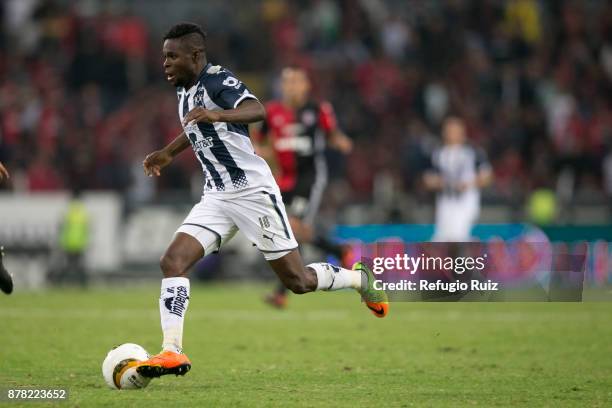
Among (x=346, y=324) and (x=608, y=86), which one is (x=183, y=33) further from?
(x=608, y=86)

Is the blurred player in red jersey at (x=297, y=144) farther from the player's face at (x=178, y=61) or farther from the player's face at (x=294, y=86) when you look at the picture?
the player's face at (x=178, y=61)

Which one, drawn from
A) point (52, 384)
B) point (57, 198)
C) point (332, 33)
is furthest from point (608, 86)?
point (52, 384)

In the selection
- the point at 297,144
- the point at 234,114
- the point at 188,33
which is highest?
the point at 297,144

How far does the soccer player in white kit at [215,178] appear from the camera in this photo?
24.7ft

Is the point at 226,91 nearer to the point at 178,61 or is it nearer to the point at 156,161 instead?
the point at 178,61

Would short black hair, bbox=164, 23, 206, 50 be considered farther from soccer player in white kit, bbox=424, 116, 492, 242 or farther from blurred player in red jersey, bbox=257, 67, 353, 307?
soccer player in white kit, bbox=424, 116, 492, 242

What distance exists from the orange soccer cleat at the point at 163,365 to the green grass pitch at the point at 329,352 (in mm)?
145

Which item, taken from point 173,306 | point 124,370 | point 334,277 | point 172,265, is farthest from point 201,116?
point 334,277

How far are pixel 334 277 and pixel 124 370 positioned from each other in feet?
6.70

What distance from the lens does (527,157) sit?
2177 centimetres

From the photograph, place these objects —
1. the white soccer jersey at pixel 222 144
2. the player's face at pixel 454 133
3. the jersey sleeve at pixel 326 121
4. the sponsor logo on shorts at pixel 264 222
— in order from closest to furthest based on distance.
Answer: the white soccer jersey at pixel 222 144, the sponsor logo on shorts at pixel 264 222, the jersey sleeve at pixel 326 121, the player's face at pixel 454 133

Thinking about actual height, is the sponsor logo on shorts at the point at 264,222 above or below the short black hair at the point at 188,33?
below

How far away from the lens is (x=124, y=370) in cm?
721

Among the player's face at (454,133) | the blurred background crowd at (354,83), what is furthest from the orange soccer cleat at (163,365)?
the blurred background crowd at (354,83)
